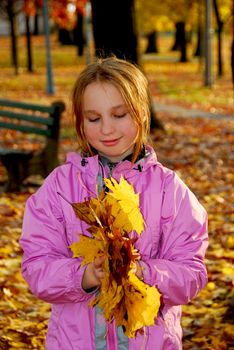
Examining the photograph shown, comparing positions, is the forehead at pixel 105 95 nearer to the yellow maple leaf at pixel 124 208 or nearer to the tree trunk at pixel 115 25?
the yellow maple leaf at pixel 124 208

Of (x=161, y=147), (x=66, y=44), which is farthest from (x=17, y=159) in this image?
(x=66, y=44)

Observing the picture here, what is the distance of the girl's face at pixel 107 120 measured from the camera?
2580 millimetres

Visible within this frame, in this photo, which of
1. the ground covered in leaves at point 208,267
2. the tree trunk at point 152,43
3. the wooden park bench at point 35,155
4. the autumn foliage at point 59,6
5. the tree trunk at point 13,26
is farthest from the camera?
the tree trunk at point 152,43

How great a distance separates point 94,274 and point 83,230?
29cm

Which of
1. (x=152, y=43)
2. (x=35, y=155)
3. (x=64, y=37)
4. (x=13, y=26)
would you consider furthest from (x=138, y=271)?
(x=64, y=37)

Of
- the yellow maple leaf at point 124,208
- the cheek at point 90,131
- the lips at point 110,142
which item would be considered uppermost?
the cheek at point 90,131

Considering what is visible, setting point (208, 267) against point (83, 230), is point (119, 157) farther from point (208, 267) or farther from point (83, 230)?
point (208, 267)

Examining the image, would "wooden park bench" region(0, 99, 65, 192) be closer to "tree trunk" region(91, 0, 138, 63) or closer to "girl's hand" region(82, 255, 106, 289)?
"tree trunk" region(91, 0, 138, 63)

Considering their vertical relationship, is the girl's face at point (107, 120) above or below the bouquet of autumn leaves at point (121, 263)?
above

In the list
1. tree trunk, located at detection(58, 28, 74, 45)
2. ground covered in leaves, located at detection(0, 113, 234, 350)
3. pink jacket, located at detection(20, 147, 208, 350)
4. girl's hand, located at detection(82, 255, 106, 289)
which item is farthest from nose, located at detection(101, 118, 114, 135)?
tree trunk, located at detection(58, 28, 74, 45)

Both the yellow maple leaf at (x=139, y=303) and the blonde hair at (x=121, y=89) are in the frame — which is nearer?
the yellow maple leaf at (x=139, y=303)

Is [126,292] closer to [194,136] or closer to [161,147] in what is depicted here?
[161,147]

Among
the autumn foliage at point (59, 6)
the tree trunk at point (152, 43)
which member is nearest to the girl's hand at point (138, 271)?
the autumn foliage at point (59, 6)

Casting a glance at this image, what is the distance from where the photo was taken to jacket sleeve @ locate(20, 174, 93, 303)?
2498 millimetres
